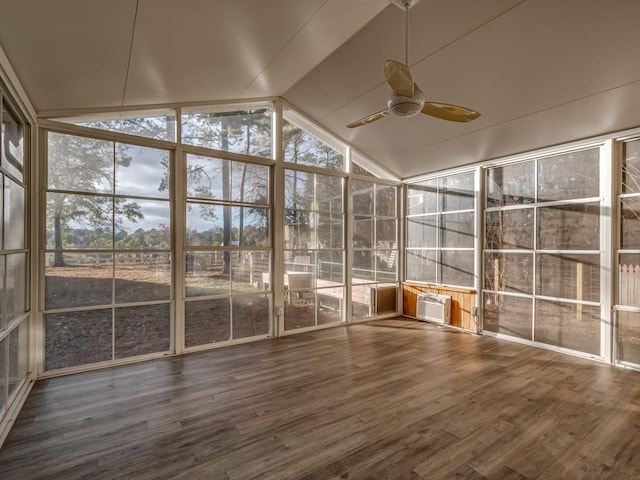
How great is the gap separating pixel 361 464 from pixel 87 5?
135 inches

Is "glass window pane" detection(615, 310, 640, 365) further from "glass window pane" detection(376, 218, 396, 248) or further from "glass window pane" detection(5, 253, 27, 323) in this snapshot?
"glass window pane" detection(5, 253, 27, 323)

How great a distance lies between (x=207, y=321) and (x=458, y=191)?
445 cm

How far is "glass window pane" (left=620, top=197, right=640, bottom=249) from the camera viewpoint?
369 cm

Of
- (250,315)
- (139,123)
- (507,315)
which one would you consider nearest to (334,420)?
(250,315)

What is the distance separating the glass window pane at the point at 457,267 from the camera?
5.34 metres

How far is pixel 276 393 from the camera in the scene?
10.0 feet

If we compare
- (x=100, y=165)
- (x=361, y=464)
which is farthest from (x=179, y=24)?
(x=361, y=464)

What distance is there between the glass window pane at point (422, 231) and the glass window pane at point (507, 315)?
4.36 ft

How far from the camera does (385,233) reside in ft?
20.5

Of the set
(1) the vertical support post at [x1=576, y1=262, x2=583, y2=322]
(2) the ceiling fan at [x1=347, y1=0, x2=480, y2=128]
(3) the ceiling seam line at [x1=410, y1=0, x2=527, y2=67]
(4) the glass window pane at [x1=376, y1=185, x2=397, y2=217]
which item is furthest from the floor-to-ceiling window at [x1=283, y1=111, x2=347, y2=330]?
(1) the vertical support post at [x1=576, y1=262, x2=583, y2=322]

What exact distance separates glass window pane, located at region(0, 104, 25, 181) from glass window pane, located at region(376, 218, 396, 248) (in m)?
4.97

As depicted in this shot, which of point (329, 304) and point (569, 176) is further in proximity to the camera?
point (329, 304)

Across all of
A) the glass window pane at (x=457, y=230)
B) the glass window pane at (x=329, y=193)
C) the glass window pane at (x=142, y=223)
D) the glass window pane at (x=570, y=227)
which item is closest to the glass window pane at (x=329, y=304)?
the glass window pane at (x=329, y=193)

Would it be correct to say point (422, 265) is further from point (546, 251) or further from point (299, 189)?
point (299, 189)
